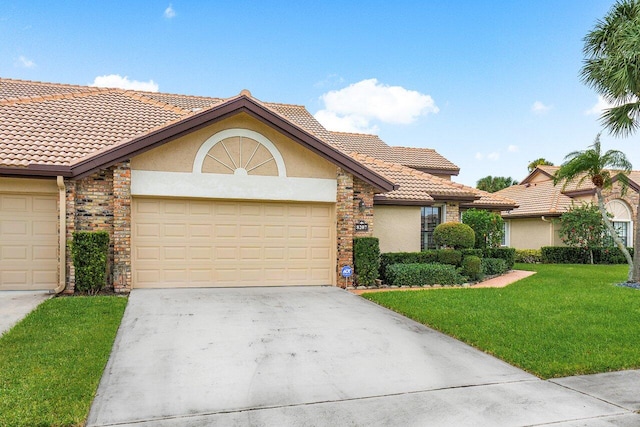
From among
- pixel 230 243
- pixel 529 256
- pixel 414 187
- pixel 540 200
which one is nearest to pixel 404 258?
pixel 414 187

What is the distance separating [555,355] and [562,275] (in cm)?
1150

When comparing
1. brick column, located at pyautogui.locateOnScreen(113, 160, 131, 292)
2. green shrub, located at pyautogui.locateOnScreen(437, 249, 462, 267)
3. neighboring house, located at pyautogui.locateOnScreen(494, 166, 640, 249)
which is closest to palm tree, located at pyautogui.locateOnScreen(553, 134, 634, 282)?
green shrub, located at pyautogui.locateOnScreen(437, 249, 462, 267)

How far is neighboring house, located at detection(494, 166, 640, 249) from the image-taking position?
24.3m

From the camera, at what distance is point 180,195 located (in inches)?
448

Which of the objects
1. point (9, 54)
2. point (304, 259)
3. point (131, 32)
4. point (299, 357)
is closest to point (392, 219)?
point (304, 259)

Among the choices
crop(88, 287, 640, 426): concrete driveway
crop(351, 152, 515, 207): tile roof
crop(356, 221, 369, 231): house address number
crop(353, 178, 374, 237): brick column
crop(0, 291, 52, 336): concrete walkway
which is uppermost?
crop(351, 152, 515, 207): tile roof

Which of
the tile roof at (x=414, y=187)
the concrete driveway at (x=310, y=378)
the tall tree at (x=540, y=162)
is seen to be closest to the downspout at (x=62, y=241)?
the concrete driveway at (x=310, y=378)

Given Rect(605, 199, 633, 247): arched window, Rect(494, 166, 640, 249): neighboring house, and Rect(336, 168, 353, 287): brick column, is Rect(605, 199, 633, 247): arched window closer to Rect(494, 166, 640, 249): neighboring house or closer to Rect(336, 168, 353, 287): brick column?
Rect(494, 166, 640, 249): neighboring house

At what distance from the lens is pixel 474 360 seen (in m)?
6.63

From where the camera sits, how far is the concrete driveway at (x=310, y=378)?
4.75 metres

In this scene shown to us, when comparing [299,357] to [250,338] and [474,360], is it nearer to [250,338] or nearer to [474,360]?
[250,338]

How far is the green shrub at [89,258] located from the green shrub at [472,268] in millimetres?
10596

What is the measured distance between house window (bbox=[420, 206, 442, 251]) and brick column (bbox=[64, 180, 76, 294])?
1163 centimetres

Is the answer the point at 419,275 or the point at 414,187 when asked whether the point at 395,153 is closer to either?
the point at 414,187
